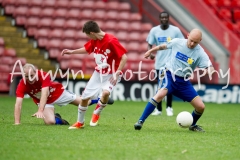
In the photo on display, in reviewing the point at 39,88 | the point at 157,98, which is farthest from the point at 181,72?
the point at 39,88

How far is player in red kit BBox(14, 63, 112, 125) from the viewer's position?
9125mm

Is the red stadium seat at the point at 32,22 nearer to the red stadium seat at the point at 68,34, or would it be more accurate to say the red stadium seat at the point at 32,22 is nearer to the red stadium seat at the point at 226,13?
the red stadium seat at the point at 68,34

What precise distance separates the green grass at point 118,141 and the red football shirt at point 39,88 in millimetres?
474

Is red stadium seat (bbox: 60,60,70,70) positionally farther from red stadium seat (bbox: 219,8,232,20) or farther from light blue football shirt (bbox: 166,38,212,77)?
light blue football shirt (bbox: 166,38,212,77)

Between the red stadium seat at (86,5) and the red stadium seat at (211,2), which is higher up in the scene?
the red stadium seat at (211,2)

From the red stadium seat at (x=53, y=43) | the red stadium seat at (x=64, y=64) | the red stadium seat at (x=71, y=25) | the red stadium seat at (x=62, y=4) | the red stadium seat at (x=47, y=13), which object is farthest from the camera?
the red stadium seat at (x=62, y=4)

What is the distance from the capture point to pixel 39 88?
9.58 m

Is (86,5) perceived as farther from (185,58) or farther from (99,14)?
(185,58)

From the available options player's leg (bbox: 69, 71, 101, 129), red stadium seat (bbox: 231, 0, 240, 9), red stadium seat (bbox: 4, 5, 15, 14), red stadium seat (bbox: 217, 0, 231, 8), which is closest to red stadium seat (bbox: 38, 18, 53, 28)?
red stadium seat (bbox: 4, 5, 15, 14)

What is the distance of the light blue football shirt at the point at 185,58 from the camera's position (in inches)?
354

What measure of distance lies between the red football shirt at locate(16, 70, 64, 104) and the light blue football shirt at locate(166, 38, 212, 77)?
198cm

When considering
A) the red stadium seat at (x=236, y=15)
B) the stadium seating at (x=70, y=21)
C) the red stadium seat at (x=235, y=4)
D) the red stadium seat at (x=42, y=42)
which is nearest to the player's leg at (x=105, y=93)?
the stadium seating at (x=70, y=21)

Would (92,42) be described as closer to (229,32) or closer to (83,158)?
(83,158)

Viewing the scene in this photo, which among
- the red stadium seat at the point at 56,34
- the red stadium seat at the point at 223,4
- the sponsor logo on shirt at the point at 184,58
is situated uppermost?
the red stadium seat at the point at 223,4
